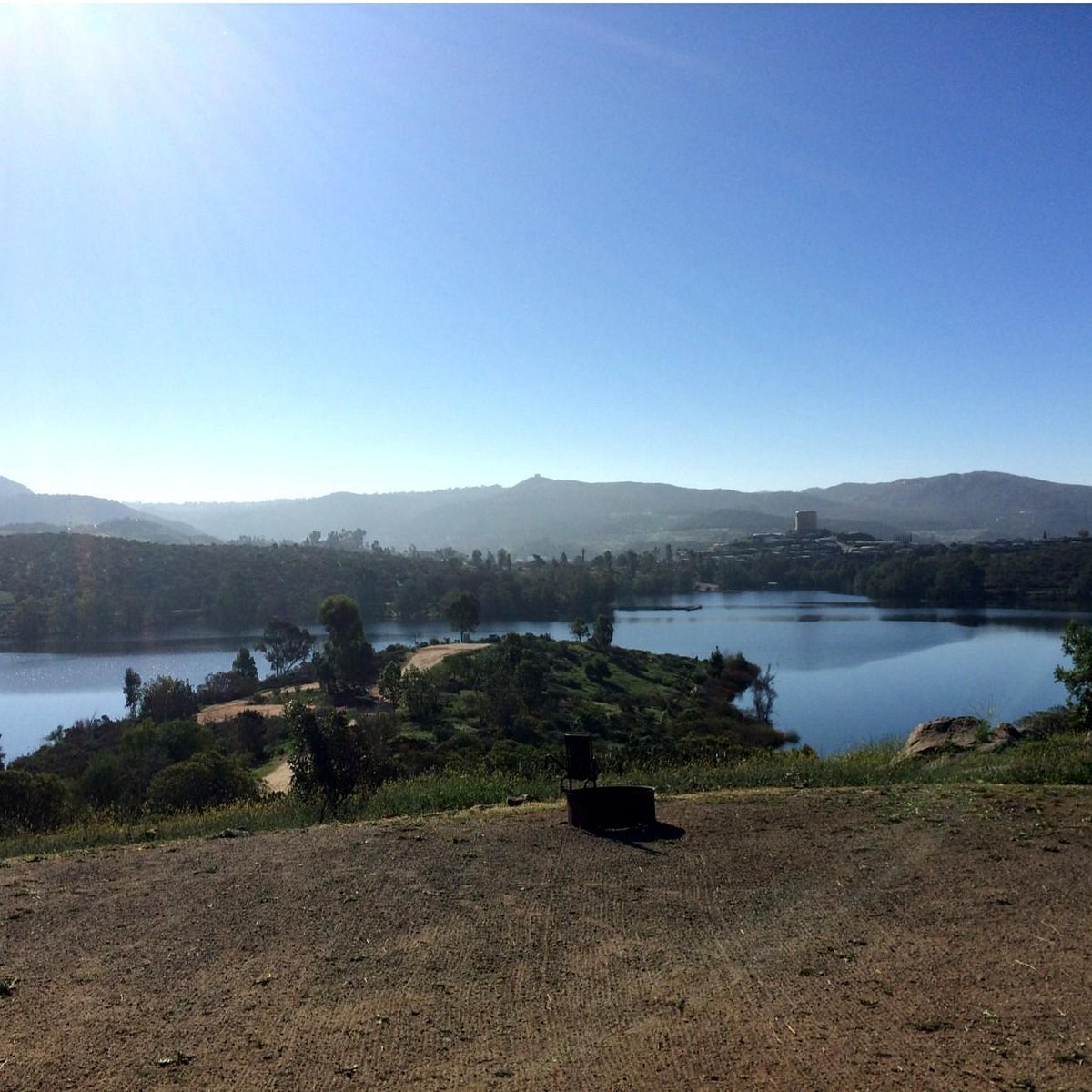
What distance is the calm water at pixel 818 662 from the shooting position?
34375 millimetres

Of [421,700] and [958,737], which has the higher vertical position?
[958,737]

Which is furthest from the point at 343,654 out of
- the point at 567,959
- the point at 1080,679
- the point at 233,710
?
the point at 567,959

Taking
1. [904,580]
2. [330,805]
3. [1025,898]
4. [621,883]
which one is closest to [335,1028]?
[621,883]

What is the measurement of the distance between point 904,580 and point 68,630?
2637 inches

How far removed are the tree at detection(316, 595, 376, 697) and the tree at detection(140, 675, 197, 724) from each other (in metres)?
5.70

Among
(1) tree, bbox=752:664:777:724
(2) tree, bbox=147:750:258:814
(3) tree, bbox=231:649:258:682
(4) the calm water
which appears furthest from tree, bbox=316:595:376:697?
(2) tree, bbox=147:750:258:814

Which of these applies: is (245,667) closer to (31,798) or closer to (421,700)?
(421,700)

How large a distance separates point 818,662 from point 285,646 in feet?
95.8

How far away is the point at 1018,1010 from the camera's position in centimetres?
329

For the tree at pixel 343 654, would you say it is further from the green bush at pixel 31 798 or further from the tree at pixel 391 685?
the green bush at pixel 31 798

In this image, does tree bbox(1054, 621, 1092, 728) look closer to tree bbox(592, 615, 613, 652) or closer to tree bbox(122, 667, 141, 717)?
tree bbox(122, 667, 141, 717)

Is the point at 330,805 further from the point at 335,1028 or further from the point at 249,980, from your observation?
the point at 335,1028

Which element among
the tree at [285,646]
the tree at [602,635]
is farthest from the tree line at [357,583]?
the tree at [285,646]

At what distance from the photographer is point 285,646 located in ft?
159
